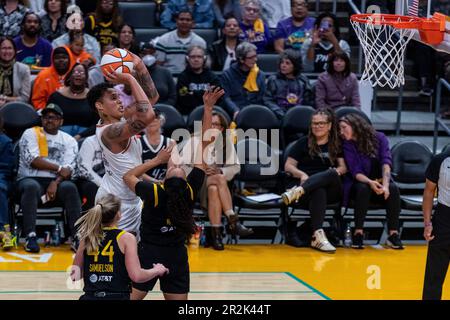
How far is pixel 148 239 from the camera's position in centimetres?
705

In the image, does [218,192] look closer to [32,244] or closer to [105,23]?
[32,244]

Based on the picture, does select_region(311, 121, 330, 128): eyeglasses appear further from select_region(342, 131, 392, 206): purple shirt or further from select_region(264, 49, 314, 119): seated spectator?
select_region(264, 49, 314, 119): seated spectator

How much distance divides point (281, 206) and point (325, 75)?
6.52 feet

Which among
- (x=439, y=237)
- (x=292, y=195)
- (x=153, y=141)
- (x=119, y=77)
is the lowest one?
(x=292, y=195)

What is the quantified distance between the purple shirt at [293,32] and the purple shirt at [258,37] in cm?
15

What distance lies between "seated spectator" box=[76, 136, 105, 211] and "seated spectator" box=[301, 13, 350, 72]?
390 centimetres

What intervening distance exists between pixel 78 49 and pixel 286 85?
2721 millimetres

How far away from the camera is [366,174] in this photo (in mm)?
11297

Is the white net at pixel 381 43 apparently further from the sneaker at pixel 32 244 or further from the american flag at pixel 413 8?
the sneaker at pixel 32 244

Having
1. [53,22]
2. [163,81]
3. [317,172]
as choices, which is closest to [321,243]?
[317,172]

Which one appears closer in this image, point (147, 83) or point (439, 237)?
point (439, 237)

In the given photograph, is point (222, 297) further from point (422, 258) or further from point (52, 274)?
point (422, 258)

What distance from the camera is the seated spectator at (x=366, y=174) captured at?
1105 centimetres
